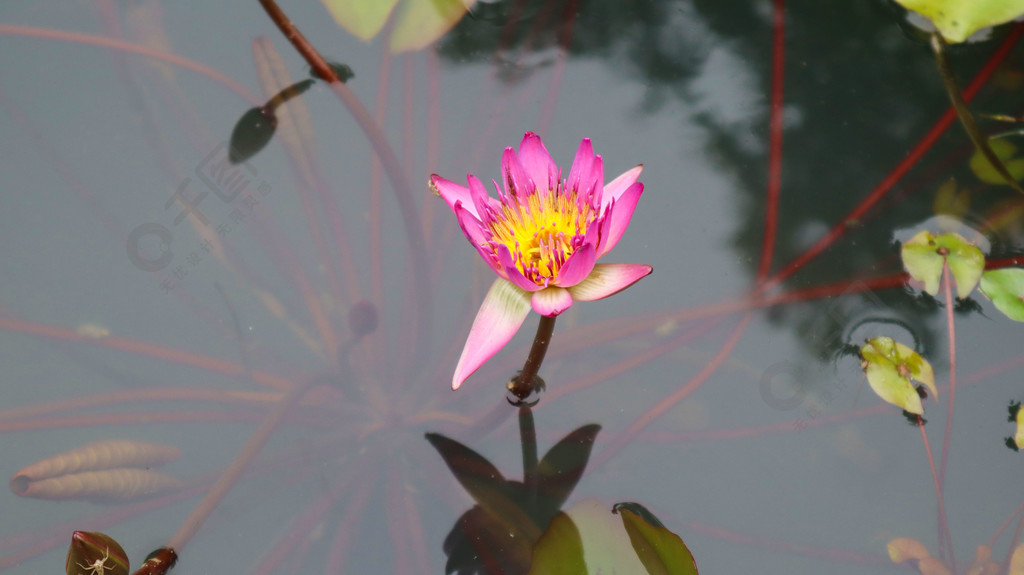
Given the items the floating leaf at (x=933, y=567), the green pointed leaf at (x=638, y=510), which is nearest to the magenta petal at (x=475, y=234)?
the green pointed leaf at (x=638, y=510)

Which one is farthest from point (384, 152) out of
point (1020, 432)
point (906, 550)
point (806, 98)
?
point (1020, 432)

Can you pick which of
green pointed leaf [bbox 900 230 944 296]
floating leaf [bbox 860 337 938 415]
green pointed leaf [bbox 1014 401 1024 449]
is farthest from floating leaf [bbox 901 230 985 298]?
green pointed leaf [bbox 1014 401 1024 449]

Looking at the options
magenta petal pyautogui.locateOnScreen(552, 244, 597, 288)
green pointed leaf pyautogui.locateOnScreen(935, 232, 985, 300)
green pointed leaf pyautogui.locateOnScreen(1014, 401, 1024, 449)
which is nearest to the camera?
magenta petal pyautogui.locateOnScreen(552, 244, 597, 288)

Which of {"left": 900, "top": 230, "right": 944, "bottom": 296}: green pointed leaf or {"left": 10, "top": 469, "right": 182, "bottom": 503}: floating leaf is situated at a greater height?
{"left": 10, "top": 469, "right": 182, "bottom": 503}: floating leaf

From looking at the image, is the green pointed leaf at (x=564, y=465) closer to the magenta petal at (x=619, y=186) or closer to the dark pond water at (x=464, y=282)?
the dark pond water at (x=464, y=282)

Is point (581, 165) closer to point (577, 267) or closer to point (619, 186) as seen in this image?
point (619, 186)

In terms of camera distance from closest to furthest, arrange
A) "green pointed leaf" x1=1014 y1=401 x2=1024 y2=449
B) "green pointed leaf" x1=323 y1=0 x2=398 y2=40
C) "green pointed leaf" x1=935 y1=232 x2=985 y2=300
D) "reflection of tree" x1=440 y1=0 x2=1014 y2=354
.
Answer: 1. "green pointed leaf" x1=1014 y1=401 x2=1024 y2=449
2. "green pointed leaf" x1=935 y1=232 x2=985 y2=300
3. "reflection of tree" x1=440 y1=0 x2=1014 y2=354
4. "green pointed leaf" x1=323 y1=0 x2=398 y2=40

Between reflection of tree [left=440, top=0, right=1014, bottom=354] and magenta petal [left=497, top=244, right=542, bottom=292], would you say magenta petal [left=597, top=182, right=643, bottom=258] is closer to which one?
magenta petal [left=497, top=244, right=542, bottom=292]

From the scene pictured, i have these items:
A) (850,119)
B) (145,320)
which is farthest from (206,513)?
(850,119)
